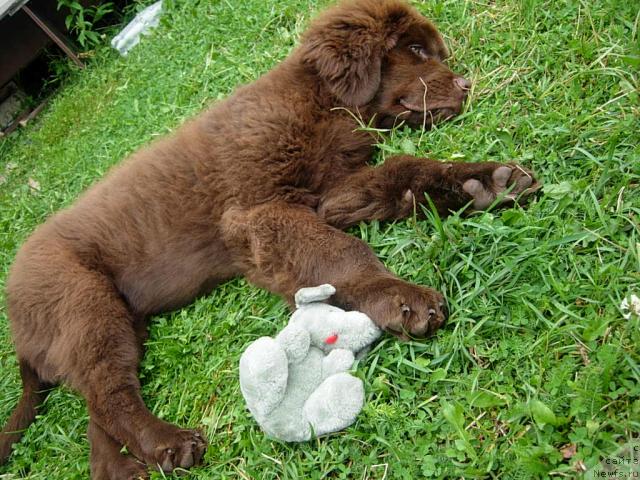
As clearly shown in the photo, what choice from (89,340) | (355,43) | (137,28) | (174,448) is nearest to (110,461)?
(174,448)

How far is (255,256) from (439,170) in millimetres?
1033

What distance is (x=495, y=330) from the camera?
2.18m

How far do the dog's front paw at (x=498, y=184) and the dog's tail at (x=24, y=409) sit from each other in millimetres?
2689

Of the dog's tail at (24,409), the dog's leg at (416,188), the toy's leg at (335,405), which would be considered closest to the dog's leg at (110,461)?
the dog's tail at (24,409)

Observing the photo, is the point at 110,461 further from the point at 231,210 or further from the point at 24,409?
the point at 231,210

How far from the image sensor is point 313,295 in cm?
241

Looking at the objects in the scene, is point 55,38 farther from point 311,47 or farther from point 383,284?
point 383,284

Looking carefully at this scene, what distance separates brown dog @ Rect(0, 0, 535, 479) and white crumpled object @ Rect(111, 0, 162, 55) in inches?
143

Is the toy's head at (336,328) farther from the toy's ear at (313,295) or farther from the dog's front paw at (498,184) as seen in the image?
the dog's front paw at (498,184)

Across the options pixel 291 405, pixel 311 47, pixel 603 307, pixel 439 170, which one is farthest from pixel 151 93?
pixel 603 307

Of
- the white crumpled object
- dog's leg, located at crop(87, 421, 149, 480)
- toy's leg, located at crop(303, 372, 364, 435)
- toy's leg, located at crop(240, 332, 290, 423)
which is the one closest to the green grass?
toy's leg, located at crop(303, 372, 364, 435)

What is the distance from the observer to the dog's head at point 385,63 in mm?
3201

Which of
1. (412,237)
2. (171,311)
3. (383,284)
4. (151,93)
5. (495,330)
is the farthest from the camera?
(151,93)

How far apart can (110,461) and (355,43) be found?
8.57ft
